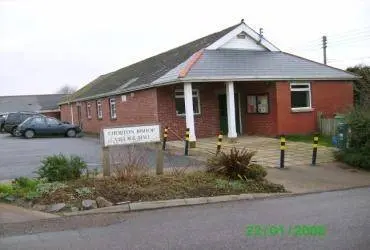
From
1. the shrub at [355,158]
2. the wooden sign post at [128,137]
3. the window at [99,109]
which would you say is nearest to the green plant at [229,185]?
the wooden sign post at [128,137]

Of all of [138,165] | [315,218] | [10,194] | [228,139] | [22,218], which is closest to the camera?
[315,218]

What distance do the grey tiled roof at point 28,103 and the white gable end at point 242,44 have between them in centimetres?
4192

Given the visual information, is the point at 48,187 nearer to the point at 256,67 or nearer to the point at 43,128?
the point at 256,67

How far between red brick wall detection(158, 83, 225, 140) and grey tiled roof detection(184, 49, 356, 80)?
1738 millimetres

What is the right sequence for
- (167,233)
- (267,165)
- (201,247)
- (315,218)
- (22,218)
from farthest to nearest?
(267,165), (22,218), (315,218), (167,233), (201,247)

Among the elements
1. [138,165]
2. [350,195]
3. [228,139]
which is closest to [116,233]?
[138,165]

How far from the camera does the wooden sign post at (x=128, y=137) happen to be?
464 inches

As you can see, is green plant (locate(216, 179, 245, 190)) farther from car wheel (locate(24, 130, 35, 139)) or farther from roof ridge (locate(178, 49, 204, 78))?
car wheel (locate(24, 130, 35, 139))

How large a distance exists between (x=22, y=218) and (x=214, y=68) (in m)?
14.9

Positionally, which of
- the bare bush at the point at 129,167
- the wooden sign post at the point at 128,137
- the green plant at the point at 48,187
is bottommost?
the green plant at the point at 48,187

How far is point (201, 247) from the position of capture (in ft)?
21.9

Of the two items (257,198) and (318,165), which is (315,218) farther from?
(318,165)

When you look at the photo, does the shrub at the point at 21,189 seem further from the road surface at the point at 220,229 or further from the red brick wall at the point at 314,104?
the red brick wall at the point at 314,104
